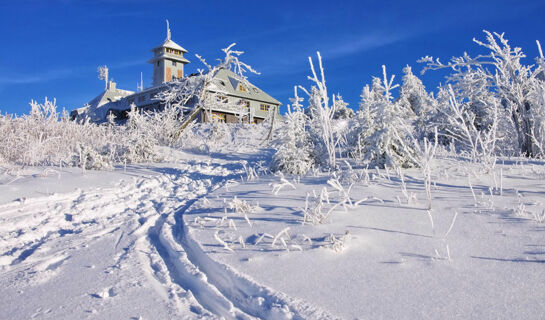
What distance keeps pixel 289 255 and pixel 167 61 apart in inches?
2046

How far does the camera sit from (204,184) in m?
7.61

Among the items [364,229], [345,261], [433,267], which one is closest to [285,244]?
[345,261]

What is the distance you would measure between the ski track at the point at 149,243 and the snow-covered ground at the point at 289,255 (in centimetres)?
1

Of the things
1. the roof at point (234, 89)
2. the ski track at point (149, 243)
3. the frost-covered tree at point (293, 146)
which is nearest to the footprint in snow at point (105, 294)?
the ski track at point (149, 243)

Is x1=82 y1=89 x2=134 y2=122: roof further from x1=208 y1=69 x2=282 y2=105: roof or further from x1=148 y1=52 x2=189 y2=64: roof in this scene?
x1=208 y1=69 x2=282 y2=105: roof

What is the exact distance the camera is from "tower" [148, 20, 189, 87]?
164 ft

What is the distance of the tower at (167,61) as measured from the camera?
50062mm

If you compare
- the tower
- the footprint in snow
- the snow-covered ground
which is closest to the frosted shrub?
the snow-covered ground

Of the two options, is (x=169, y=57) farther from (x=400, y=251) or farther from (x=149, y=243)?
(x=400, y=251)

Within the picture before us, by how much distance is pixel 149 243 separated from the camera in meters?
3.64

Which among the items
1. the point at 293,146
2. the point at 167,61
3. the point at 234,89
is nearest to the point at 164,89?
the point at 234,89

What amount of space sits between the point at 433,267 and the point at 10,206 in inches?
194

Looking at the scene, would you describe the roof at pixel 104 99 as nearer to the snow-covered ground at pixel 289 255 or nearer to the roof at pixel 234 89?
the roof at pixel 234 89

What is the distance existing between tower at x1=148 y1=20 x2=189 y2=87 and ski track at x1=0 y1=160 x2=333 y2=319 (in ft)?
153
